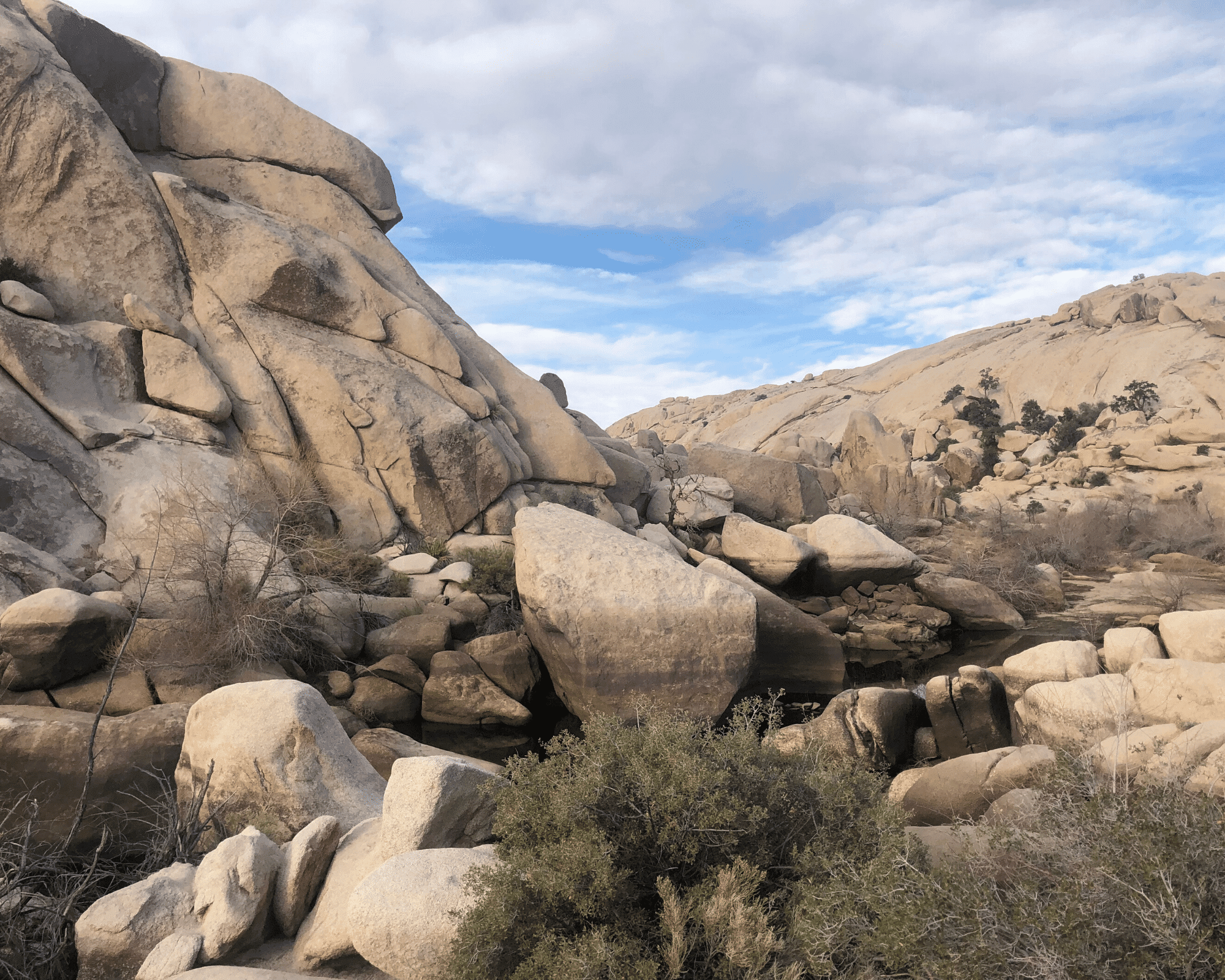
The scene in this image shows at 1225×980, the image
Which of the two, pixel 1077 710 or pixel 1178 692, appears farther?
pixel 1077 710

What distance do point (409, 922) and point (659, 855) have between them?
1.38 metres

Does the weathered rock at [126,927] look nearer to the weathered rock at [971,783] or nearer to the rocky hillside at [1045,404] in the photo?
the weathered rock at [971,783]

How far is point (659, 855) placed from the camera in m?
4.36

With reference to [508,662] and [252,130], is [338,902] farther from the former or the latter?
[252,130]

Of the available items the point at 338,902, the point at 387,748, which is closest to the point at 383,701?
the point at 387,748

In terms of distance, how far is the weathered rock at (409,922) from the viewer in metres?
4.25

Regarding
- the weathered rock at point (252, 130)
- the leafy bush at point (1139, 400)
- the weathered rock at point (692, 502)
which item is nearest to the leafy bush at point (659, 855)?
the weathered rock at point (692, 502)

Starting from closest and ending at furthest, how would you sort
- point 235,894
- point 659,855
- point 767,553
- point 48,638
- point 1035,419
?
point 659,855 → point 235,894 → point 48,638 → point 767,553 → point 1035,419

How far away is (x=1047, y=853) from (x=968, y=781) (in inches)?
189

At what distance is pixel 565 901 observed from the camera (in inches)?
163

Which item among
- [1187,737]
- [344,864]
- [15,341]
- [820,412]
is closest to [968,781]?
[1187,737]

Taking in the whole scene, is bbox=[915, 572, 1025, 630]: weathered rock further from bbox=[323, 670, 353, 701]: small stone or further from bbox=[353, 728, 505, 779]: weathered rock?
bbox=[323, 670, 353, 701]: small stone

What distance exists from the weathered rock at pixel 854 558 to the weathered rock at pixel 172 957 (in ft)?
50.1

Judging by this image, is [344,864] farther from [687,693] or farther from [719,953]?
[687,693]
